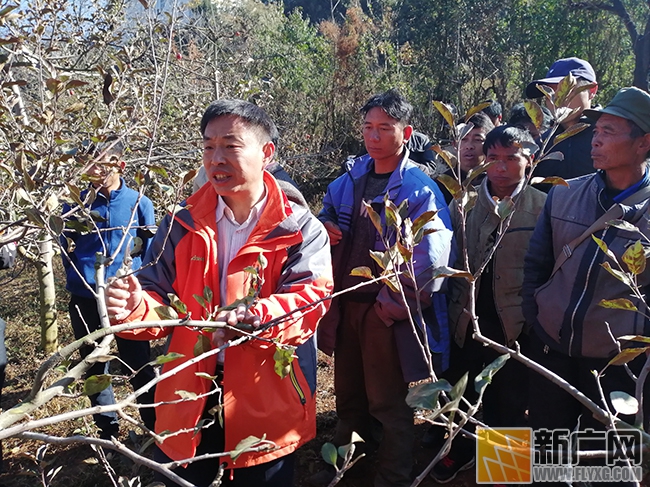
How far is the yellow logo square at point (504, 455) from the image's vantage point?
100cm

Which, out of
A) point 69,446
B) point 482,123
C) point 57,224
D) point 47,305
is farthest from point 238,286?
point 47,305

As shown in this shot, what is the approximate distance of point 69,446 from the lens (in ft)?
11.0

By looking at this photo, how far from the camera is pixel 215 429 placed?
1.83 m

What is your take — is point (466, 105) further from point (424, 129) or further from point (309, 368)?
point (309, 368)

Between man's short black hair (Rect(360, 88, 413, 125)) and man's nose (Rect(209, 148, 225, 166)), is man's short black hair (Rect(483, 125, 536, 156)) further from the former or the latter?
man's nose (Rect(209, 148, 225, 166))

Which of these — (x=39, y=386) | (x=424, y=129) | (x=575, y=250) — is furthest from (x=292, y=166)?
(x=39, y=386)

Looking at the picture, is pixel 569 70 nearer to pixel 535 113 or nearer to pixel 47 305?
pixel 535 113

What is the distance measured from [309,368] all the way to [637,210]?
4.48ft

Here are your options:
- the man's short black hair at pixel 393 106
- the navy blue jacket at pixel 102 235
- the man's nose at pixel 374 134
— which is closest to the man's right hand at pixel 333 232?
the man's nose at pixel 374 134

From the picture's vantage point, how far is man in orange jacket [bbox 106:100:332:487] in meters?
1.73

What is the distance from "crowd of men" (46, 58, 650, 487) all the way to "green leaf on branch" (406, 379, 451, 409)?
0.33ft

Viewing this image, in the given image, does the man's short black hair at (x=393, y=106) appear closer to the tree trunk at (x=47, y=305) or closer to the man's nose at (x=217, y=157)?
the man's nose at (x=217, y=157)

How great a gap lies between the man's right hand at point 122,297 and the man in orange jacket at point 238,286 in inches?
5.5

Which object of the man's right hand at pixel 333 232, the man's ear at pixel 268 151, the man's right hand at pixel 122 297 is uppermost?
the man's ear at pixel 268 151
